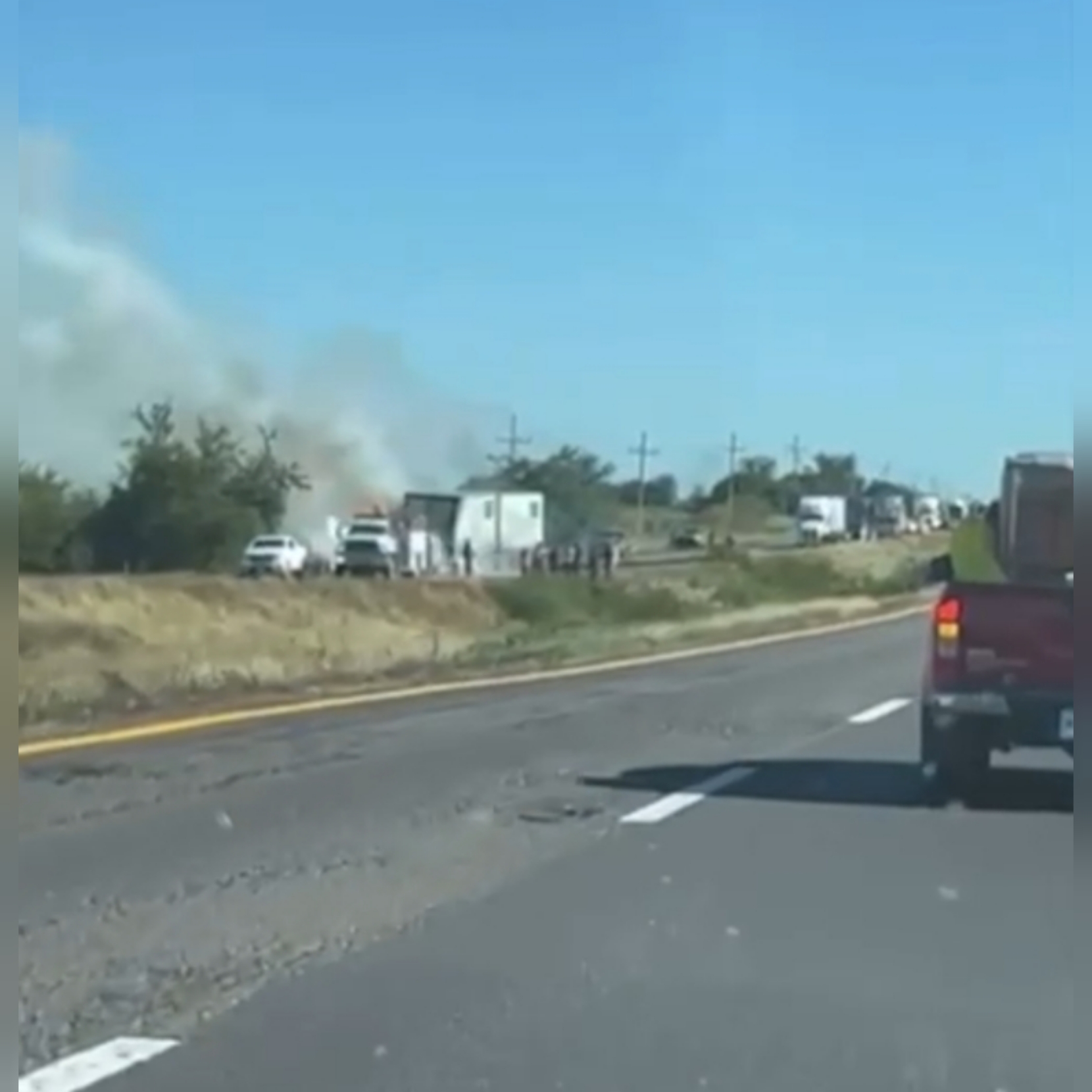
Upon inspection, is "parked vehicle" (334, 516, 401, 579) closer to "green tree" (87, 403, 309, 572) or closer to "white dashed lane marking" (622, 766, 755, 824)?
"green tree" (87, 403, 309, 572)

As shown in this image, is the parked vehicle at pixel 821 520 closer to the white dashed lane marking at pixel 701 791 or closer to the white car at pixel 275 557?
the white car at pixel 275 557

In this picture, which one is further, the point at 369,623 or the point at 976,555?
the point at 369,623

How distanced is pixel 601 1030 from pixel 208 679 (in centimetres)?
2320

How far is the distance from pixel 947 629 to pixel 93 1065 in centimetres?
925

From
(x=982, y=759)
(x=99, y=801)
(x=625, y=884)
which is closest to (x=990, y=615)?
(x=982, y=759)

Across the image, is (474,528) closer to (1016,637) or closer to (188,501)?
(188,501)

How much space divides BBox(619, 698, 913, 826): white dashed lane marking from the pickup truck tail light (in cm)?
178

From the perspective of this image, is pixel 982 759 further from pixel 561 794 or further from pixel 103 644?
pixel 103 644

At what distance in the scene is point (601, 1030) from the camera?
9172mm

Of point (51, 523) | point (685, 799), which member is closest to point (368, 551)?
point (51, 523)

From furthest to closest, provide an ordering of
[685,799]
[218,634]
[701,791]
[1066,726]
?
[218,634]
[701,791]
[685,799]
[1066,726]

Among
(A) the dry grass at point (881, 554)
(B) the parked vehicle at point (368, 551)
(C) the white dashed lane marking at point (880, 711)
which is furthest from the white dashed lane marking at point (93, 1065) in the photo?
(B) the parked vehicle at point (368, 551)

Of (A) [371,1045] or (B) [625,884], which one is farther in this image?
(B) [625,884]

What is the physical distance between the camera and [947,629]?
16.9m
